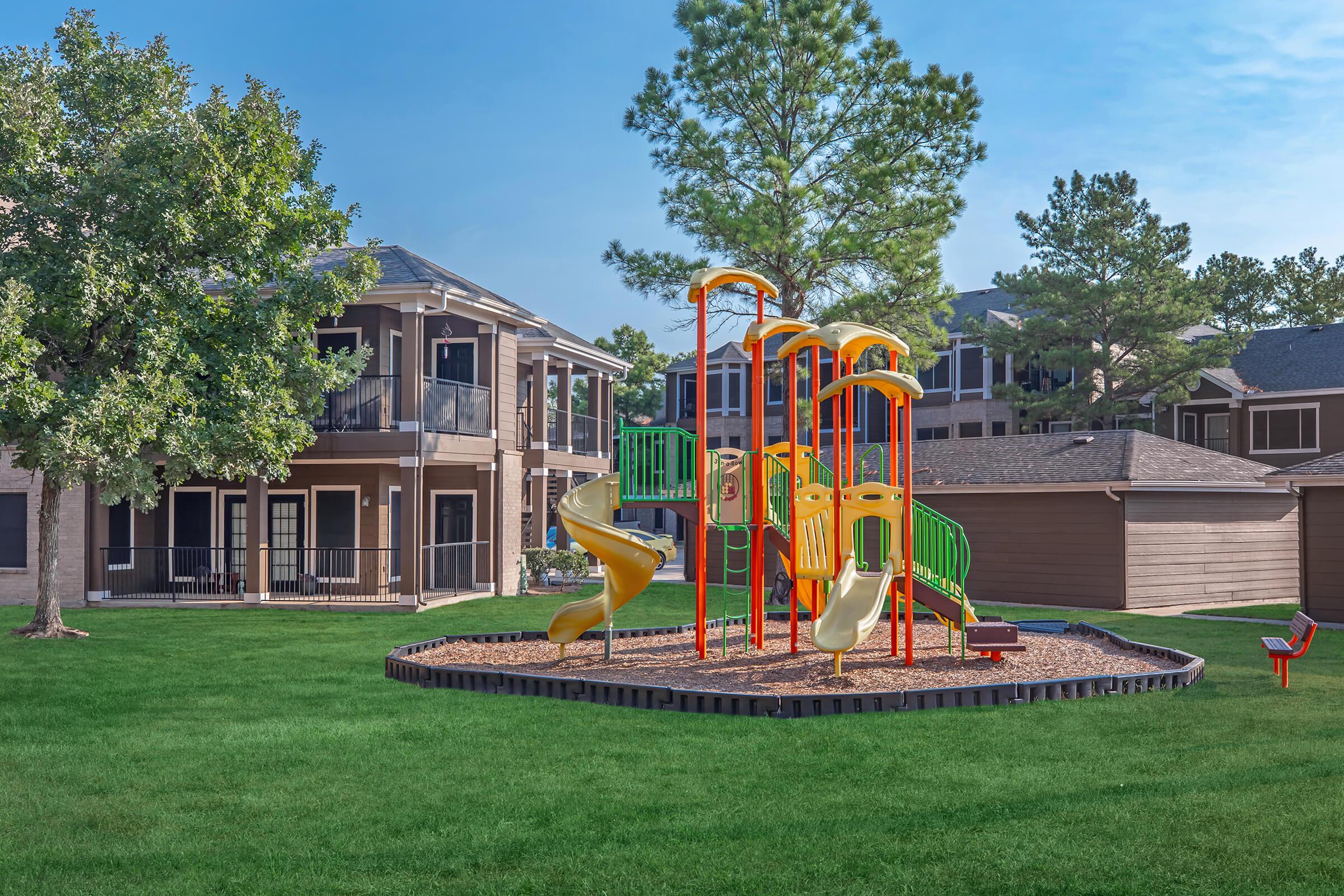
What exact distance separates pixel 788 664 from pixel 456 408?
12.4 m

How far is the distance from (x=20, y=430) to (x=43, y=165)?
Result: 13.2ft

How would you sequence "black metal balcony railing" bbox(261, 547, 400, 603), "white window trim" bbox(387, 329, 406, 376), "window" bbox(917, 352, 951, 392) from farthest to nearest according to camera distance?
1. "window" bbox(917, 352, 951, 392)
2. "white window trim" bbox(387, 329, 406, 376)
3. "black metal balcony railing" bbox(261, 547, 400, 603)

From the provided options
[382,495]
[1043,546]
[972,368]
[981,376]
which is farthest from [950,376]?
[382,495]

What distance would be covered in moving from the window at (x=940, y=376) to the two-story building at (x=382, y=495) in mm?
20084

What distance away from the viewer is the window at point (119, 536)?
23.6 metres

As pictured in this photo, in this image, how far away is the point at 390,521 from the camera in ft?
80.2

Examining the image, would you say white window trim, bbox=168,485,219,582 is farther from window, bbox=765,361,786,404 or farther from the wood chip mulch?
window, bbox=765,361,786,404

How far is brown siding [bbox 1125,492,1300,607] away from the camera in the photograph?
22.7m

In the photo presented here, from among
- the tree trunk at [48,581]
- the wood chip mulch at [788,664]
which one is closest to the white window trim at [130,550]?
the tree trunk at [48,581]

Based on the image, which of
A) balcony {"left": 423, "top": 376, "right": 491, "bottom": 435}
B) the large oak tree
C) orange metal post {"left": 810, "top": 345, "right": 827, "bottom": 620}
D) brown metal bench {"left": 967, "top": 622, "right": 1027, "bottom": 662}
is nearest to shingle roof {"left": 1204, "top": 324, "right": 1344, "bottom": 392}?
balcony {"left": 423, "top": 376, "right": 491, "bottom": 435}

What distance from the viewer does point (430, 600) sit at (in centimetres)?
2248

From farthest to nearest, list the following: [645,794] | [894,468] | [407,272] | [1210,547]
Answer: [1210,547] < [407,272] < [894,468] < [645,794]

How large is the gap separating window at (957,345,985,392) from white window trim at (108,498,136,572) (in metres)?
28.8

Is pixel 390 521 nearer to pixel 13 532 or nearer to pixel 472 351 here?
pixel 472 351
